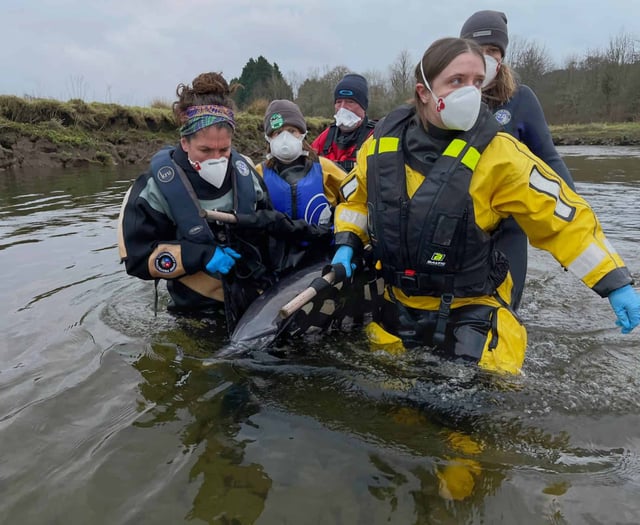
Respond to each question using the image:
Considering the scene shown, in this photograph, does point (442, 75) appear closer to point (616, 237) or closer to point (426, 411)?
point (426, 411)

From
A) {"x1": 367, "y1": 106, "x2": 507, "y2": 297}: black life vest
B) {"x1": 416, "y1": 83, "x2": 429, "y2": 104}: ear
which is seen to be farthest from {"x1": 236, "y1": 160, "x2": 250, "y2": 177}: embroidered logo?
{"x1": 416, "y1": 83, "x2": 429, "y2": 104}: ear

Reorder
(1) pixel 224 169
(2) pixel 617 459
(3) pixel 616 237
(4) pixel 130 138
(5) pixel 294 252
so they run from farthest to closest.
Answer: (4) pixel 130 138
(3) pixel 616 237
(5) pixel 294 252
(1) pixel 224 169
(2) pixel 617 459

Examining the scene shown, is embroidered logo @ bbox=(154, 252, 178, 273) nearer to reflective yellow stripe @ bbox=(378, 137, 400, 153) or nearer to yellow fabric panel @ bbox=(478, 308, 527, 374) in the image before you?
reflective yellow stripe @ bbox=(378, 137, 400, 153)

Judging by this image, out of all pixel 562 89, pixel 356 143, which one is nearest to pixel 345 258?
pixel 356 143

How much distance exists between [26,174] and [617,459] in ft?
56.1

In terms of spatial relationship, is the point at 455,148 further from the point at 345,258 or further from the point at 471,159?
the point at 345,258

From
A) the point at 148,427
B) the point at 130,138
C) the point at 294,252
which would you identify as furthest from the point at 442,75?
the point at 130,138

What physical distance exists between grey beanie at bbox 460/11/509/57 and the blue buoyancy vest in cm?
158

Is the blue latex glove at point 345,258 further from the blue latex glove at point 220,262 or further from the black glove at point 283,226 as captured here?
the blue latex glove at point 220,262

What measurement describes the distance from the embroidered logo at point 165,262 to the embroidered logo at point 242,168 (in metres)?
0.86

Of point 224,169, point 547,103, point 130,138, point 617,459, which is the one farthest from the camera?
point 547,103

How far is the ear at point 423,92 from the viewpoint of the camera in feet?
9.48

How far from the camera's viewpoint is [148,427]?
299 cm

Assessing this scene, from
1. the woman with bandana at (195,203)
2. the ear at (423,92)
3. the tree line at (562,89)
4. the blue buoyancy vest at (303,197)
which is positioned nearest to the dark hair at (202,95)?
the woman with bandana at (195,203)
